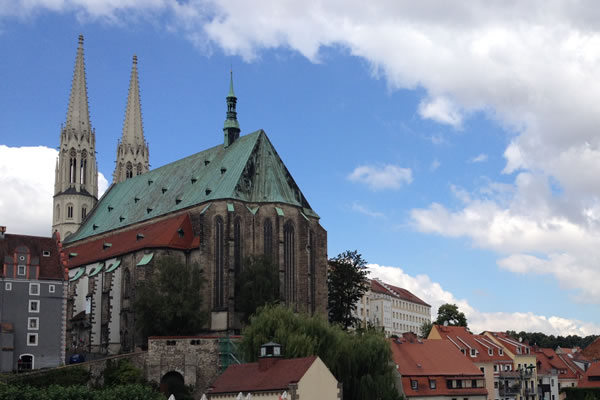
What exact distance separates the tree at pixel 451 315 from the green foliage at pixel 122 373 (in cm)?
7548

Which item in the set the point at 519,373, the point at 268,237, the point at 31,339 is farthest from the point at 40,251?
the point at 519,373

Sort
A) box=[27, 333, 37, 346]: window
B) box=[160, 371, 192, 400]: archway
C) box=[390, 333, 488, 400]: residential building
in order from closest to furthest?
box=[160, 371, 192, 400]: archway, box=[27, 333, 37, 346]: window, box=[390, 333, 488, 400]: residential building

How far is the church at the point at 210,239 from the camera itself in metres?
86.0

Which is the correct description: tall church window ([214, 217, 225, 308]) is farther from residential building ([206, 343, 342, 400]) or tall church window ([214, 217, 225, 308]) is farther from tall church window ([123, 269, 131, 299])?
residential building ([206, 343, 342, 400])

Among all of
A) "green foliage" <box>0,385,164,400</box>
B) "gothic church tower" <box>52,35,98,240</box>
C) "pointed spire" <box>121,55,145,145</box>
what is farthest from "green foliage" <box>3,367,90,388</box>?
"pointed spire" <box>121,55,145,145</box>

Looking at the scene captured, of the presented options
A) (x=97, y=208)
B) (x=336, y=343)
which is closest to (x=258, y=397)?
(x=336, y=343)

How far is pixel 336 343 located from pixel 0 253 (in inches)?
1077

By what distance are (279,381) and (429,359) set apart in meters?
25.1

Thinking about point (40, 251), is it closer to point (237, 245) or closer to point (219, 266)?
point (219, 266)

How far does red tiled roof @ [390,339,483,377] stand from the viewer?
71250 mm

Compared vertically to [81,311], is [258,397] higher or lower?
lower

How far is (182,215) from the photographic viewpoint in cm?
9331

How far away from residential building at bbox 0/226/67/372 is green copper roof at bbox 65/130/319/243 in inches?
940

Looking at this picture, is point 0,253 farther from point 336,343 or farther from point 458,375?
point 458,375
